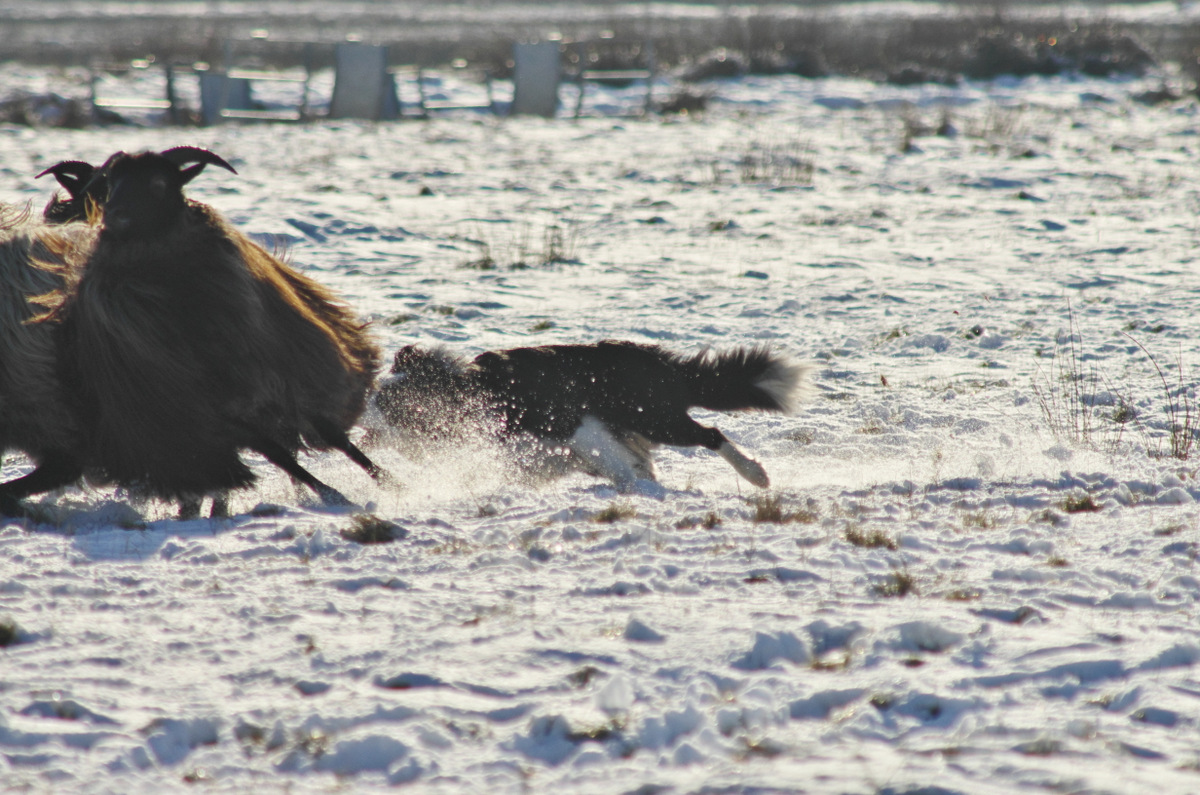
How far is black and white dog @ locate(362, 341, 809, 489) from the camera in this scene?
5.69 m

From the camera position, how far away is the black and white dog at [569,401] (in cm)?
569

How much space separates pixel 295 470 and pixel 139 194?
1.36 m

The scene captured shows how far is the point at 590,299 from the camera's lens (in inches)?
356

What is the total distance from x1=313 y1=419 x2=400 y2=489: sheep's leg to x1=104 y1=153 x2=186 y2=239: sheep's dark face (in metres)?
1.15

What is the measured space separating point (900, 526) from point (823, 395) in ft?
8.55

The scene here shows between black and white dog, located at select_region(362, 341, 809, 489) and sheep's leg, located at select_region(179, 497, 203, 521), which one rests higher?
black and white dog, located at select_region(362, 341, 809, 489)

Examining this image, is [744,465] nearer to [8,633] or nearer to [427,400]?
[427,400]

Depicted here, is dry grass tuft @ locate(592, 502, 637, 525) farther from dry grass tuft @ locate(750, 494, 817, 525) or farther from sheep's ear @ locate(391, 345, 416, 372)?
sheep's ear @ locate(391, 345, 416, 372)

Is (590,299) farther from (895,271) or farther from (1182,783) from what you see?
(1182,783)

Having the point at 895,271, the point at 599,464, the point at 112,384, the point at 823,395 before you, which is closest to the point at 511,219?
the point at 895,271

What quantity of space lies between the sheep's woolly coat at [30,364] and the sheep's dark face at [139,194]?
338mm

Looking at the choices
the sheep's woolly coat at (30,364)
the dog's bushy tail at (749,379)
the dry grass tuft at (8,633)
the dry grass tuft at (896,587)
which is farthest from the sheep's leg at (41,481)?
the dry grass tuft at (896,587)

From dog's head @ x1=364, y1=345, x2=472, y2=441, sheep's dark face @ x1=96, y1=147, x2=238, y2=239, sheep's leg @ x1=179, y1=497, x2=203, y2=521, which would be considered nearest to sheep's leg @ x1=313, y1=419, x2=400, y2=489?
dog's head @ x1=364, y1=345, x2=472, y2=441

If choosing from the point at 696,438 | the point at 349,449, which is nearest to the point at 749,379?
the point at 696,438
